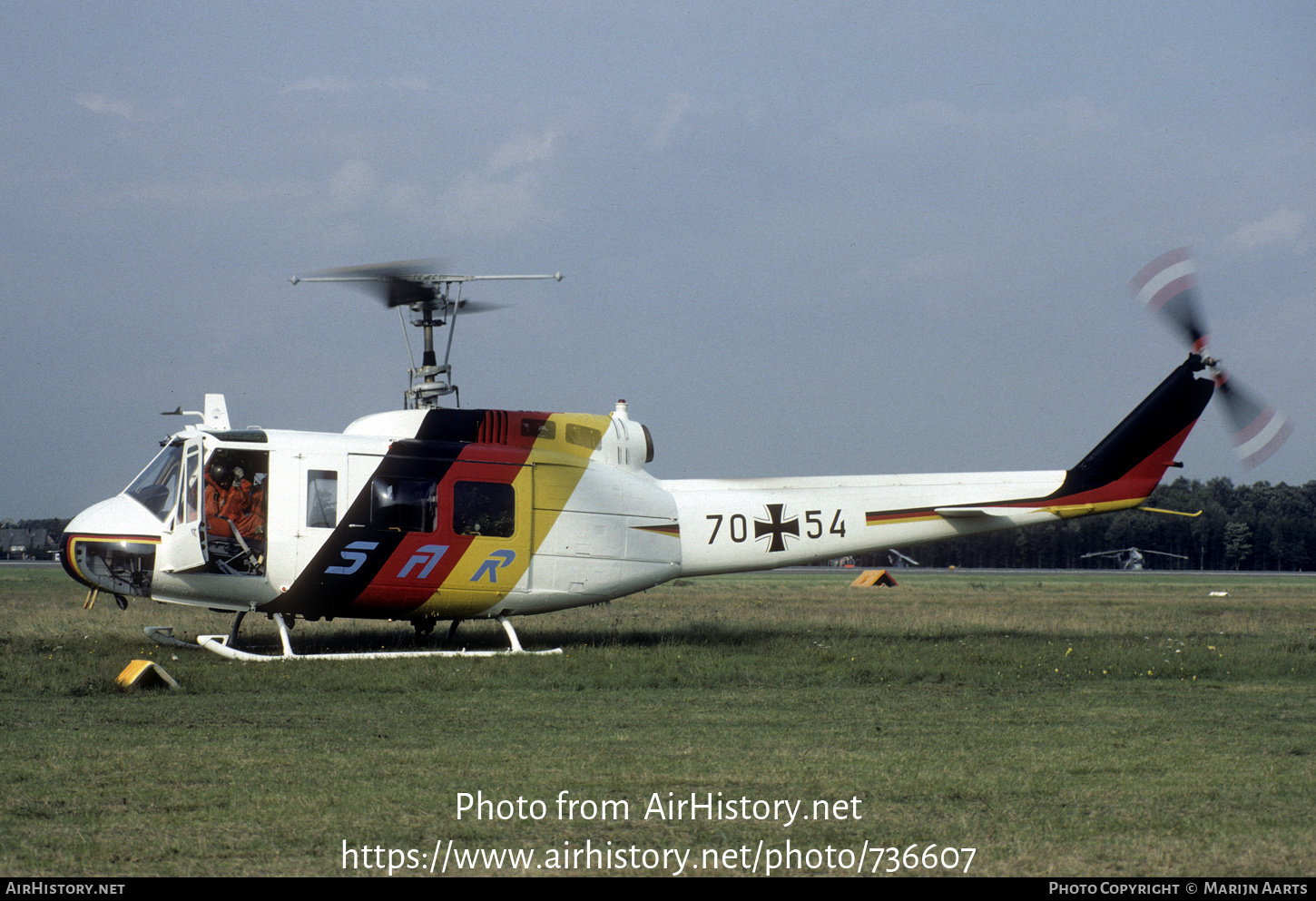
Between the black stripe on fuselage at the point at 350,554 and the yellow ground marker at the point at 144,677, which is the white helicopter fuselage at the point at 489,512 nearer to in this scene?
the black stripe on fuselage at the point at 350,554

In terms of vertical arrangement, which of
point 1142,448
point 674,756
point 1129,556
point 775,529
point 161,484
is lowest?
point 1129,556

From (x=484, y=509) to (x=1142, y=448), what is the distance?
10.8m

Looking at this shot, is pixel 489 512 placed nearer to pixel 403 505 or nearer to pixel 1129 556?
pixel 403 505

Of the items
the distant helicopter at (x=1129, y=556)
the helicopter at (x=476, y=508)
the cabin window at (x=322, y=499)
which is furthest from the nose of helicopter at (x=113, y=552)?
the distant helicopter at (x=1129, y=556)

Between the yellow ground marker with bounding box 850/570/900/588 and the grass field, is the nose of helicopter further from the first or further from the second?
the yellow ground marker with bounding box 850/570/900/588

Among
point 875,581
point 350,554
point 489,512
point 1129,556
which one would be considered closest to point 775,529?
point 489,512

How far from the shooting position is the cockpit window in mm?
15398

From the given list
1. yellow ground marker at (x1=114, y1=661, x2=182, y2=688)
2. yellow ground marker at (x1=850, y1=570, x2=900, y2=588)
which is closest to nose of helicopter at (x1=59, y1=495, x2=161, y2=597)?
yellow ground marker at (x1=114, y1=661, x2=182, y2=688)

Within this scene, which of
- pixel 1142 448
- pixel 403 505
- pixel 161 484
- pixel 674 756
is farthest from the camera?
pixel 1142 448

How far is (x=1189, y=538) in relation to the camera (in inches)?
4894

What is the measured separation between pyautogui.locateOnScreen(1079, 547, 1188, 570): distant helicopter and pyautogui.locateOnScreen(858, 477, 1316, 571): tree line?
66.1 inches

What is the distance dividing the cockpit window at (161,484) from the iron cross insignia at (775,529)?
28.0 feet
